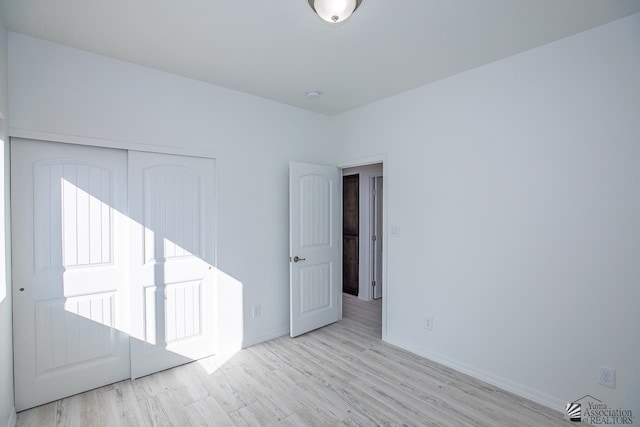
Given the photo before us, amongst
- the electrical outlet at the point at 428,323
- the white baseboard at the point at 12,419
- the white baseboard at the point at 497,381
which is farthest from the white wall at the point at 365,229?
the white baseboard at the point at 12,419

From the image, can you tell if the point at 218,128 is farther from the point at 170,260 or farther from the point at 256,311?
the point at 256,311

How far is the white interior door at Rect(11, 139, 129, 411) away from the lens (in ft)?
7.25

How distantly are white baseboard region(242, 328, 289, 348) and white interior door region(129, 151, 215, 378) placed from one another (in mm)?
353

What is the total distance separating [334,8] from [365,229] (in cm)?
369

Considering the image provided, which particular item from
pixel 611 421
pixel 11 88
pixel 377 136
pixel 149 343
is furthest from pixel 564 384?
pixel 11 88

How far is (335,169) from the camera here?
391 cm

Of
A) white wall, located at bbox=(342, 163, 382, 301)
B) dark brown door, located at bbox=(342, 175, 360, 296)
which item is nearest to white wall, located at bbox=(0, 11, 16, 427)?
dark brown door, located at bbox=(342, 175, 360, 296)

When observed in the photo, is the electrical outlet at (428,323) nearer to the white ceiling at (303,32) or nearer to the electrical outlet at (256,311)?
the electrical outlet at (256,311)

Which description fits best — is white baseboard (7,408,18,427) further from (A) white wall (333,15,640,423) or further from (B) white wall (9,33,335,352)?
(A) white wall (333,15,640,423)

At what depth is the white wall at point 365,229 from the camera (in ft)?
16.5

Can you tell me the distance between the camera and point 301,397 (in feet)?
7.86

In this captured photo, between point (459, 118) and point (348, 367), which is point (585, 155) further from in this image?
point (348, 367)

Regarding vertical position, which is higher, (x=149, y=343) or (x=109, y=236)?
(x=109, y=236)

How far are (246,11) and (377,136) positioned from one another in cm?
196
